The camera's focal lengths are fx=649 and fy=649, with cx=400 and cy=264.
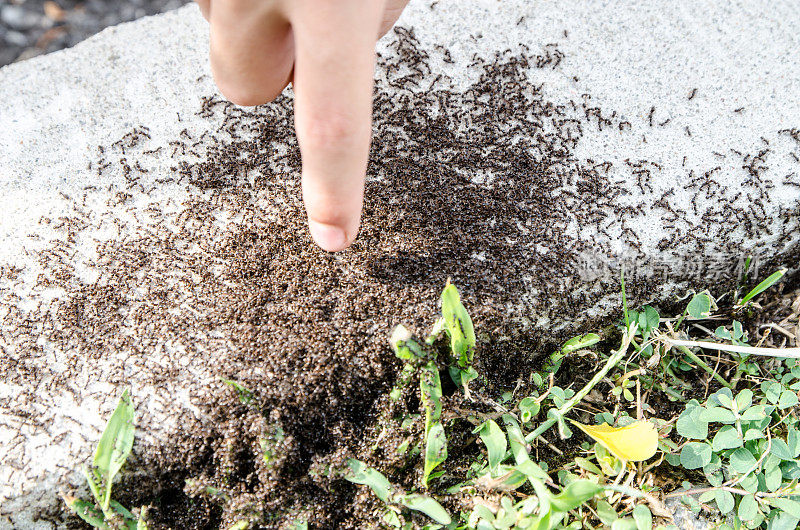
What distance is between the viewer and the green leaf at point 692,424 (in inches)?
119

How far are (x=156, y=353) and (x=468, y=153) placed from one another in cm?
188

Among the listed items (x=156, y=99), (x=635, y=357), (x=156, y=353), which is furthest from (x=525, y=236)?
(x=156, y=99)

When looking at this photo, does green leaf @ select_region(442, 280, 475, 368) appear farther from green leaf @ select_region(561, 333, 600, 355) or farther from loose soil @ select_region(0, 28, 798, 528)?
green leaf @ select_region(561, 333, 600, 355)

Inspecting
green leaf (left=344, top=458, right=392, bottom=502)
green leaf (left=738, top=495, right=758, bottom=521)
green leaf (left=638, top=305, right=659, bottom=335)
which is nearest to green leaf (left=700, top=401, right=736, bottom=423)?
green leaf (left=738, top=495, right=758, bottom=521)

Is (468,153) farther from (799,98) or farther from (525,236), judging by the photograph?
(799,98)

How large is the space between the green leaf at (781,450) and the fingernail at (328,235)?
2.18 meters

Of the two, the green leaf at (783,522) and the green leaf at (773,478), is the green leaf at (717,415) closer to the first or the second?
the green leaf at (773,478)

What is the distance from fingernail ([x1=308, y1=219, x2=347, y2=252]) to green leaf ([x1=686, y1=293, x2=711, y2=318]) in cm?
182

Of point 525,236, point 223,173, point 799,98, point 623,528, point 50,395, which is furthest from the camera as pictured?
point 799,98

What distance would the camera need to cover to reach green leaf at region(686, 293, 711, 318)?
3271 mm

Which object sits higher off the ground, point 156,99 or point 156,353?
point 156,99

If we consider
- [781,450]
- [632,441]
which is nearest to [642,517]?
[632,441]

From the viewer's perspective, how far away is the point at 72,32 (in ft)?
19.3

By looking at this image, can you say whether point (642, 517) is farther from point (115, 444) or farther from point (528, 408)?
point (115, 444)
